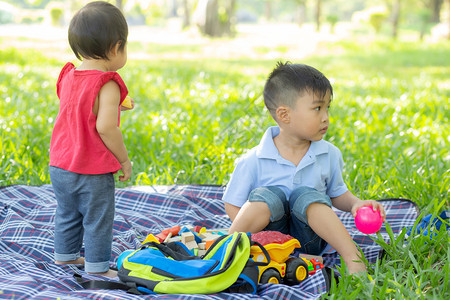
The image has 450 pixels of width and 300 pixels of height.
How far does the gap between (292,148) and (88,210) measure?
3.43 feet

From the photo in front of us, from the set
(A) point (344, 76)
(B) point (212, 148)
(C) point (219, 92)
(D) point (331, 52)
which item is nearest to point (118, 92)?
(B) point (212, 148)

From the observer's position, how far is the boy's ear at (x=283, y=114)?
268 centimetres

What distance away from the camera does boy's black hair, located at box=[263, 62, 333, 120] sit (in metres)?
2.63

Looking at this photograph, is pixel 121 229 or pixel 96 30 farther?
pixel 121 229

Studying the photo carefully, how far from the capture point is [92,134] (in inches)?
90.7

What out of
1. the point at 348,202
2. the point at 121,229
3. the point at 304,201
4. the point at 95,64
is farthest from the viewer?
the point at 121,229

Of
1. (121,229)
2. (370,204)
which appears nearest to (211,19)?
(121,229)

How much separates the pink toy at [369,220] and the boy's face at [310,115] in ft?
1.44

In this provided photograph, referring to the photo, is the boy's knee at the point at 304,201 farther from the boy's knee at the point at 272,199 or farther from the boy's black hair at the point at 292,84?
the boy's black hair at the point at 292,84

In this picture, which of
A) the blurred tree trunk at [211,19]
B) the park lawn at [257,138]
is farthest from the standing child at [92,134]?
the blurred tree trunk at [211,19]

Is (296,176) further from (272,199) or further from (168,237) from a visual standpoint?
(168,237)

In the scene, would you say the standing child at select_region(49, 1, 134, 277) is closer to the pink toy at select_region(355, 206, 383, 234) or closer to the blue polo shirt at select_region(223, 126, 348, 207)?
the blue polo shirt at select_region(223, 126, 348, 207)

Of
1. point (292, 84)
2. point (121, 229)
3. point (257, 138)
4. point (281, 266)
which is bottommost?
point (121, 229)

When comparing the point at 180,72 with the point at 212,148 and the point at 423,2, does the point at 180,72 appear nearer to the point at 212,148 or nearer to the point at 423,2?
the point at 212,148
